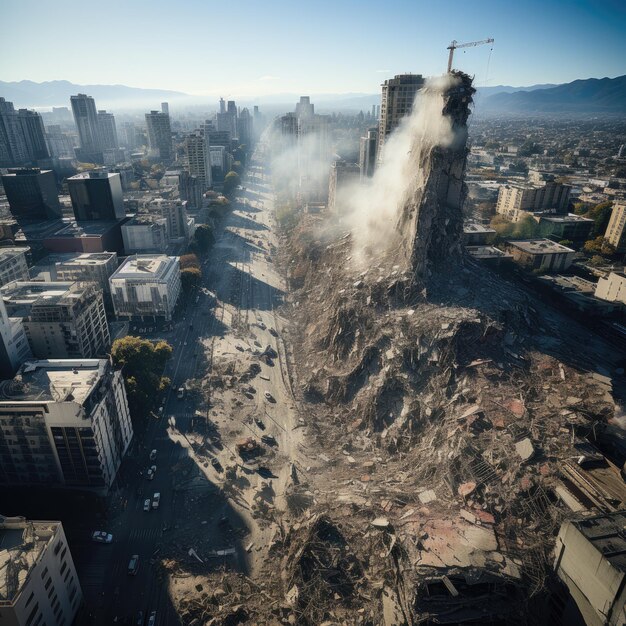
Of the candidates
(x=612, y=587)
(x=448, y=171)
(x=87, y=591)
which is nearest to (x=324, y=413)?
(x=87, y=591)

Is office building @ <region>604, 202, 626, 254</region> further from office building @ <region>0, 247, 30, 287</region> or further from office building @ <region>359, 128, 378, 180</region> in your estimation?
office building @ <region>0, 247, 30, 287</region>

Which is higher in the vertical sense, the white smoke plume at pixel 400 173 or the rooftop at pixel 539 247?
the white smoke plume at pixel 400 173

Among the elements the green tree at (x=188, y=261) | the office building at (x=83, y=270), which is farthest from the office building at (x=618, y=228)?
the office building at (x=83, y=270)

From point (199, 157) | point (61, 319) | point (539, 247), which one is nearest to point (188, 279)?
point (61, 319)

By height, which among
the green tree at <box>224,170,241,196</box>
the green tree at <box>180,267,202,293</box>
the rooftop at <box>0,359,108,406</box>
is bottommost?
the green tree at <box>180,267,202,293</box>

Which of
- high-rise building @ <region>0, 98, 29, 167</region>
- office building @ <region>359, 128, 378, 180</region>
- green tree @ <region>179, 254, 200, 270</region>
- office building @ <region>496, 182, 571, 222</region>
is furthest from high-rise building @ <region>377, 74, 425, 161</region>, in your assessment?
high-rise building @ <region>0, 98, 29, 167</region>

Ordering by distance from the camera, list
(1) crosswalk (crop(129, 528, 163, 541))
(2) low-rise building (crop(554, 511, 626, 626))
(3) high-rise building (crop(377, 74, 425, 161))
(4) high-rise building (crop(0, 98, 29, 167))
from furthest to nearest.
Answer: (4) high-rise building (crop(0, 98, 29, 167))
(3) high-rise building (crop(377, 74, 425, 161))
(1) crosswalk (crop(129, 528, 163, 541))
(2) low-rise building (crop(554, 511, 626, 626))

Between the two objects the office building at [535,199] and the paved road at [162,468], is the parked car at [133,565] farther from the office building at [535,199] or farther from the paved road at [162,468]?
the office building at [535,199]
